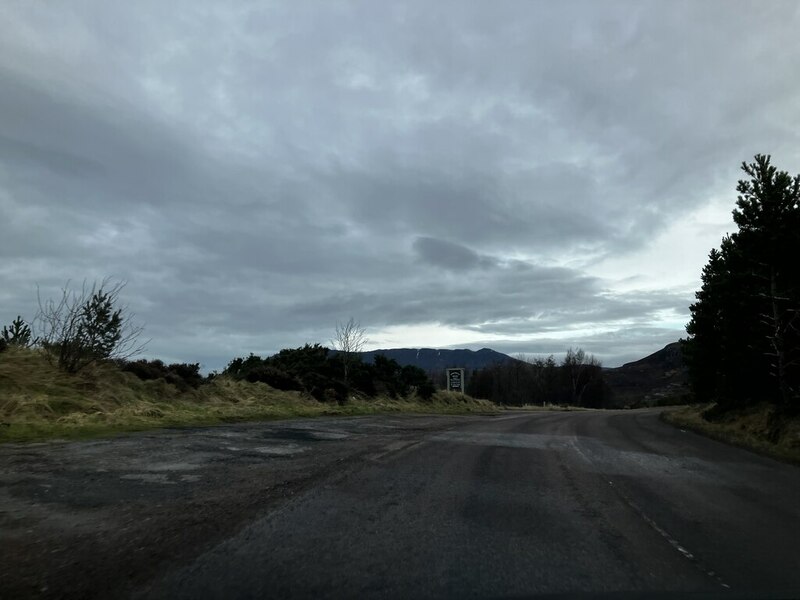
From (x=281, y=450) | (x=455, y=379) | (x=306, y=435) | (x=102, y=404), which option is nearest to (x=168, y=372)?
(x=102, y=404)

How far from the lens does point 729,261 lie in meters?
21.5

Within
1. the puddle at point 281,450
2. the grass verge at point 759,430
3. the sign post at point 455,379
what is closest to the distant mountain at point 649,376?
the sign post at point 455,379

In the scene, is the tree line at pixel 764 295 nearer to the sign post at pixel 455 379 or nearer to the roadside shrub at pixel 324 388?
the roadside shrub at pixel 324 388

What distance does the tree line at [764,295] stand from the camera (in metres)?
18.2

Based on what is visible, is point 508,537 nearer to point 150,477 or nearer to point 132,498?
point 132,498

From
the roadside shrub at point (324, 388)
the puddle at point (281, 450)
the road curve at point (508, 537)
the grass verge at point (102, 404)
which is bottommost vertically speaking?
the road curve at point (508, 537)

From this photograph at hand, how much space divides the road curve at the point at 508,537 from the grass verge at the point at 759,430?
14.9 feet

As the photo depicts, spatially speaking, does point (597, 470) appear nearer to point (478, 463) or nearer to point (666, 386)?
point (478, 463)

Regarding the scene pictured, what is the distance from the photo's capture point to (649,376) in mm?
171875

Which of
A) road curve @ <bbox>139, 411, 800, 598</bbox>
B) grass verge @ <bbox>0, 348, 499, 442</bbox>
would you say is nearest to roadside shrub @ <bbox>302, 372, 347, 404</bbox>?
grass verge @ <bbox>0, 348, 499, 442</bbox>

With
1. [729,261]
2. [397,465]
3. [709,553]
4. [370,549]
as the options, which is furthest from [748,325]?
[370,549]

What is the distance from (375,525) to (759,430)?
1634 centimetres

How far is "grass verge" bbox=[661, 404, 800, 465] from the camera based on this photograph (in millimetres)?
14416

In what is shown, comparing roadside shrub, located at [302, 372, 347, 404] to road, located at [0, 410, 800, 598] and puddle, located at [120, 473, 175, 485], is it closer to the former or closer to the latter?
road, located at [0, 410, 800, 598]
